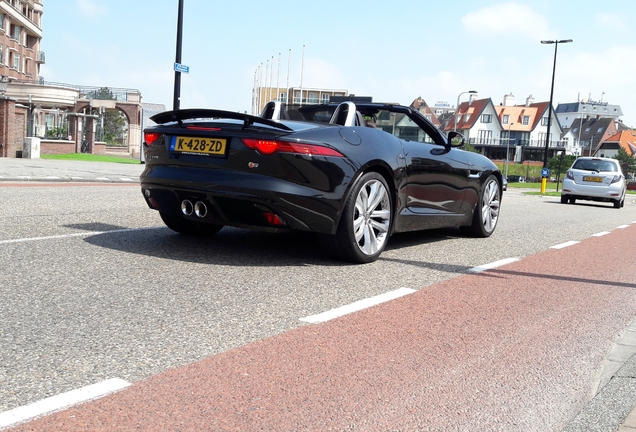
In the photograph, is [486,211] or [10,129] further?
[10,129]

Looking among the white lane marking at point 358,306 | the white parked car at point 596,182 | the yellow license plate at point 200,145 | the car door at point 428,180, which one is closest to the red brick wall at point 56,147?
the white parked car at point 596,182

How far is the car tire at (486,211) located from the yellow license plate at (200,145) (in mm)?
3726

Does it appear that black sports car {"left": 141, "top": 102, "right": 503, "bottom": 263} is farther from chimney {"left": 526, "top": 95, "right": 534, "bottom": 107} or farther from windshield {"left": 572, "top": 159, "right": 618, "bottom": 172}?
chimney {"left": 526, "top": 95, "right": 534, "bottom": 107}

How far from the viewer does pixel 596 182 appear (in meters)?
20.7

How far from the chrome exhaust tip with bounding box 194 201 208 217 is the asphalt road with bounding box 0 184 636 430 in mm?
347

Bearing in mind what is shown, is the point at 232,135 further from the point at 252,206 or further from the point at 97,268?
the point at 97,268

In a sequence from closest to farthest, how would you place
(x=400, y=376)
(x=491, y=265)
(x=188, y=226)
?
(x=400, y=376)
(x=491, y=265)
(x=188, y=226)

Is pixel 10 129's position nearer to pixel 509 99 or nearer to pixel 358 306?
pixel 358 306

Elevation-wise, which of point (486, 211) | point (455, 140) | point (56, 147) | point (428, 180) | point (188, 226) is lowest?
point (56, 147)

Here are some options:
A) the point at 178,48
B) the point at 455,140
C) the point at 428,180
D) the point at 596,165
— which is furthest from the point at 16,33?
the point at 428,180

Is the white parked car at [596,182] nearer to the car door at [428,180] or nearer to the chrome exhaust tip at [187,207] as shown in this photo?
the car door at [428,180]

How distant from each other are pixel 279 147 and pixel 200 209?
2.77ft

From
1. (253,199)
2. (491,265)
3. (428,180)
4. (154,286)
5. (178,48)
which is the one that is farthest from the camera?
(178,48)

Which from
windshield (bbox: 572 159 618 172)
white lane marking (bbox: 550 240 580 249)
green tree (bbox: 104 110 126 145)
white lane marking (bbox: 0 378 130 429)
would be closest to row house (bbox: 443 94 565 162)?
green tree (bbox: 104 110 126 145)
